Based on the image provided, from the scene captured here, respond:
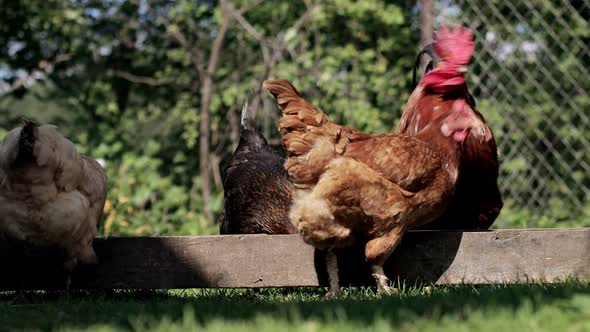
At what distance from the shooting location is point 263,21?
890 centimetres

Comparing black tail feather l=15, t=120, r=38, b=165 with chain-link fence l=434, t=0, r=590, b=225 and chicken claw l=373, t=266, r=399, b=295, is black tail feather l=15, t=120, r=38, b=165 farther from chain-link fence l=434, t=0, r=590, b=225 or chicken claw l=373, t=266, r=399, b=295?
chain-link fence l=434, t=0, r=590, b=225

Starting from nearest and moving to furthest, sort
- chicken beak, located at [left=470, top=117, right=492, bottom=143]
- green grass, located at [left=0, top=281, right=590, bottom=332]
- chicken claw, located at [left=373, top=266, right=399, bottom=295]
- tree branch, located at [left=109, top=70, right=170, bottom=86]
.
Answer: green grass, located at [left=0, top=281, right=590, bottom=332] < chicken claw, located at [left=373, top=266, right=399, bottom=295] < chicken beak, located at [left=470, top=117, right=492, bottom=143] < tree branch, located at [left=109, top=70, right=170, bottom=86]

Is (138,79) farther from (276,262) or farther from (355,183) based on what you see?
(355,183)

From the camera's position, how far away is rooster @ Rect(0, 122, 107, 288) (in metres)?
3.68

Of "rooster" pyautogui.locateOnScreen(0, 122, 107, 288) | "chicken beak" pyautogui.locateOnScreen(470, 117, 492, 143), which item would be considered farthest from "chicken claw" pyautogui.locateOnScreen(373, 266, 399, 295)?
"rooster" pyautogui.locateOnScreen(0, 122, 107, 288)

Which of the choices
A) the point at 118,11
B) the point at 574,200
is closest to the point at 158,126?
the point at 118,11

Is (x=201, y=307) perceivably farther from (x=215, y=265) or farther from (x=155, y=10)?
(x=155, y=10)

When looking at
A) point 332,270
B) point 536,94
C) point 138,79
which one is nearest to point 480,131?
point 332,270

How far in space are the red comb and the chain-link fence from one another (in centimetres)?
250

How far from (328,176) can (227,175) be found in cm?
186

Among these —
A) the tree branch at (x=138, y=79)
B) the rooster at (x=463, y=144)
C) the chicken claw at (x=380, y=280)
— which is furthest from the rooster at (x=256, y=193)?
the tree branch at (x=138, y=79)

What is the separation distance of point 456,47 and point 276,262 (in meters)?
1.77

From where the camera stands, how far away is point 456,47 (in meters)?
4.47

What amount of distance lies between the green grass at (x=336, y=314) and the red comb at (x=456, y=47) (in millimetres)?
1492
